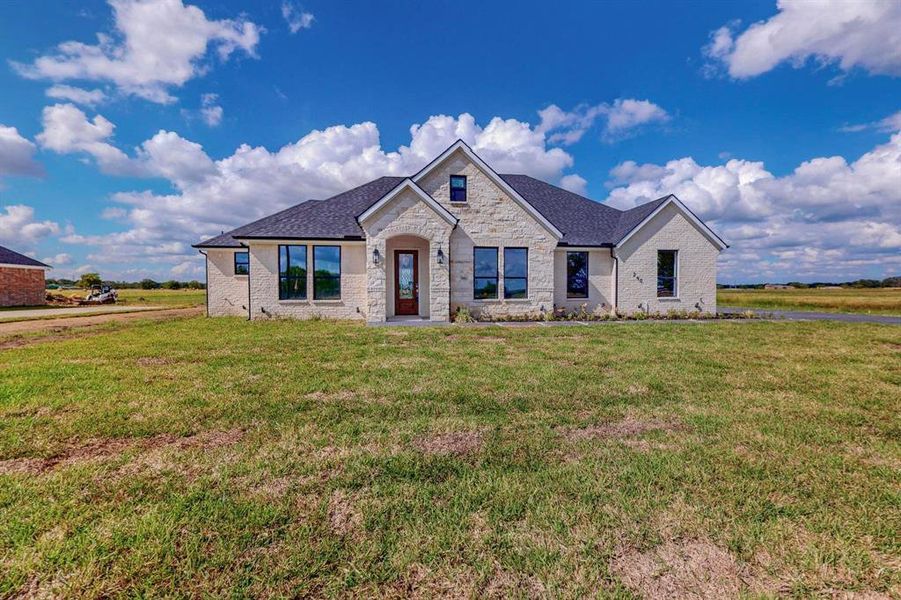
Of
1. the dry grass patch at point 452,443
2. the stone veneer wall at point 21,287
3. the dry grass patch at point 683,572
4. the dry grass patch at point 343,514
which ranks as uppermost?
the stone veneer wall at point 21,287

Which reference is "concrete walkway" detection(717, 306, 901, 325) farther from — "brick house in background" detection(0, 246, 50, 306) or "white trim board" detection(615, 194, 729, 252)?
"brick house in background" detection(0, 246, 50, 306)

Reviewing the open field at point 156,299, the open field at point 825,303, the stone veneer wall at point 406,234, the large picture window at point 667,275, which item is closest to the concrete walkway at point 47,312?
the open field at point 156,299

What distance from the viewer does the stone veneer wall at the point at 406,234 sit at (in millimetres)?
15297

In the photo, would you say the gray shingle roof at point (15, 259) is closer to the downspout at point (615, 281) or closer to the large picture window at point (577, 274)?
the large picture window at point (577, 274)

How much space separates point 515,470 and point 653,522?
3.94ft

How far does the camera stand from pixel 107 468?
3.74 meters

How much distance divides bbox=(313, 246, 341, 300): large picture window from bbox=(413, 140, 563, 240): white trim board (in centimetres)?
507

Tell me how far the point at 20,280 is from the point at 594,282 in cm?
3925

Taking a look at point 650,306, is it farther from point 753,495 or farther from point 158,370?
point 158,370

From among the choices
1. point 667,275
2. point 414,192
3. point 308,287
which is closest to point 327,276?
point 308,287

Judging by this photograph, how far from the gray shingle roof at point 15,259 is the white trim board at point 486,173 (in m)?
31.7

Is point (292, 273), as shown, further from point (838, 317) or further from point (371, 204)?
point (838, 317)

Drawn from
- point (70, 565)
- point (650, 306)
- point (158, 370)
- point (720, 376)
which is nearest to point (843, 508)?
point (720, 376)

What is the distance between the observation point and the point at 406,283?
57.8 ft
